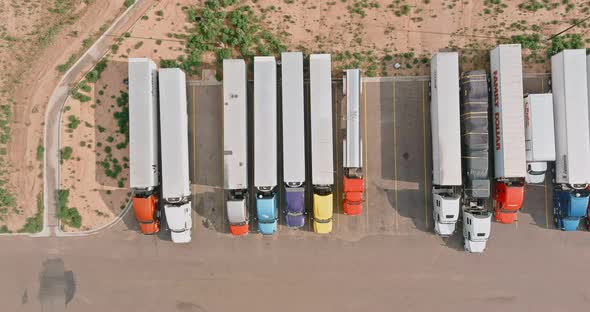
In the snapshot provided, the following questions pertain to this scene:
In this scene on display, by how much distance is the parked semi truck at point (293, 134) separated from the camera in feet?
58.8

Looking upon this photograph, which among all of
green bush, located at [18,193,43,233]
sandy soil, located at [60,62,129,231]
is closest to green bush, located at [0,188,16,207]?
green bush, located at [18,193,43,233]

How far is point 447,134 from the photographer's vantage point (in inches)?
700

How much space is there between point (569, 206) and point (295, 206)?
13726 mm

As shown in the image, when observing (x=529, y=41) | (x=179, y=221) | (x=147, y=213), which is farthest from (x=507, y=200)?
(x=147, y=213)

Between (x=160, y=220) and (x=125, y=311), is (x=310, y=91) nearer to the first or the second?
(x=160, y=220)

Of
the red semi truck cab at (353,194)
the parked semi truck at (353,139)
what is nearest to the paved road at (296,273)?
the red semi truck cab at (353,194)

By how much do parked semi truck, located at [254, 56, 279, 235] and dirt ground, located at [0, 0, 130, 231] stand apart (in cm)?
906

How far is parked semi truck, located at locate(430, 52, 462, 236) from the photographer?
1773cm

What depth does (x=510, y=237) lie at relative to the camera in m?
18.9

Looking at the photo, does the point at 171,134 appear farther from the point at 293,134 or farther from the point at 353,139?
the point at 353,139

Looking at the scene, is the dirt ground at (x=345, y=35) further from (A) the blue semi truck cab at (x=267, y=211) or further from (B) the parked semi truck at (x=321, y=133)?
(A) the blue semi truck cab at (x=267, y=211)

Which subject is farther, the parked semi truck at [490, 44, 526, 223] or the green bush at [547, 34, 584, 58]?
the green bush at [547, 34, 584, 58]

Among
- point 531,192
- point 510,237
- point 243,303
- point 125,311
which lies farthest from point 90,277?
point 531,192

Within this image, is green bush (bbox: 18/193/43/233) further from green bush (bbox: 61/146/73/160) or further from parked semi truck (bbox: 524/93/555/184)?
parked semi truck (bbox: 524/93/555/184)
